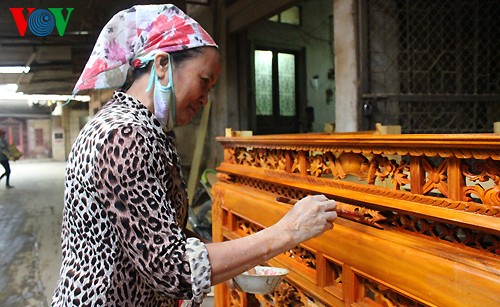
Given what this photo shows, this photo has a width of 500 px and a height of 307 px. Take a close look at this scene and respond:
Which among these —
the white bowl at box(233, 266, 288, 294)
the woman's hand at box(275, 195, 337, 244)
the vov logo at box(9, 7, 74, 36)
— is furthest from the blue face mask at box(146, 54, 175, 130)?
the vov logo at box(9, 7, 74, 36)

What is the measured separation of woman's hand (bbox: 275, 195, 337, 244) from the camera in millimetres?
1115

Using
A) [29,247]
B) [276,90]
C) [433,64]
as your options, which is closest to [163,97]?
[433,64]

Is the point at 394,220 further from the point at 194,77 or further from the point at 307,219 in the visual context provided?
the point at 194,77

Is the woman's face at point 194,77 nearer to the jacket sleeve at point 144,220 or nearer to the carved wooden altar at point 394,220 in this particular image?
the jacket sleeve at point 144,220

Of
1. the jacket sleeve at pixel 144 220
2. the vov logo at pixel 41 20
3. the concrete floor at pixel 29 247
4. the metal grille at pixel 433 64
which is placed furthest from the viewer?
the vov logo at pixel 41 20

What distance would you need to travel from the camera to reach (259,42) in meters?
7.95

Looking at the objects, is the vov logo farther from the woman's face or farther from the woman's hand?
the woman's hand

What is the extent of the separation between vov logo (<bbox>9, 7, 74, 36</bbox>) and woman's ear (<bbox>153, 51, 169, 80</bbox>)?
518cm

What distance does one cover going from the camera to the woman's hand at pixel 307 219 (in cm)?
112

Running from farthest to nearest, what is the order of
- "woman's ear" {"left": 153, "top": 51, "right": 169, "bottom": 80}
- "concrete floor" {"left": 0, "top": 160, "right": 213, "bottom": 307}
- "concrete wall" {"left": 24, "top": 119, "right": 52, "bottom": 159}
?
"concrete wall" {"left": 24, "top": 119, "right": 52, "bottom": 159}
"concrete floor" {"left": 0, "top": 160, "right": 213, "bottom": 307}
"woman's ear" {"left": 153, "top": 51, "right": 169, "bottom": 80}

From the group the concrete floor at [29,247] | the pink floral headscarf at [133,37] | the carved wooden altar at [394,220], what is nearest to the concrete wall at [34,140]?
the concrete floor at [29,247]

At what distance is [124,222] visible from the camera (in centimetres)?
97

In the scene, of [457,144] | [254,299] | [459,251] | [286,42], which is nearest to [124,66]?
[457,144]

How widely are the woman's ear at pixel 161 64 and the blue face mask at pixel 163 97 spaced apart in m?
0.01
